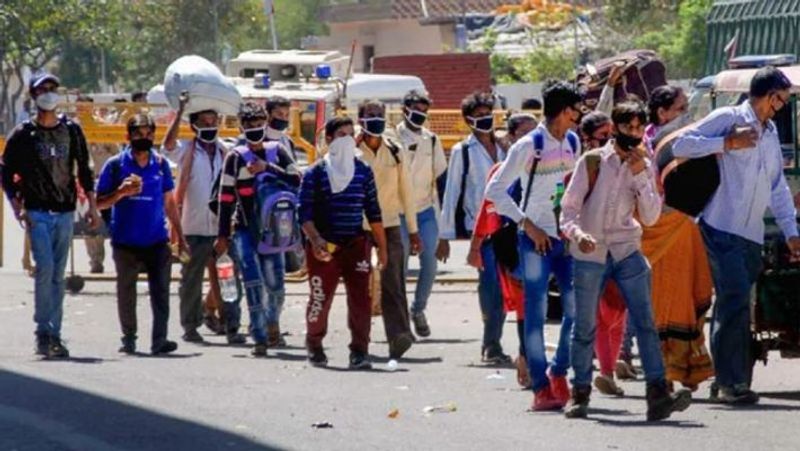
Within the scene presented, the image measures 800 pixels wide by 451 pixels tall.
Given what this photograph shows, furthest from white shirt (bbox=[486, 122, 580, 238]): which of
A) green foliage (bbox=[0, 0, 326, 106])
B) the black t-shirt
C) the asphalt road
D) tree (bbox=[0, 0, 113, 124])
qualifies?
green foliage (bbox=[0, 0, 326, 106])

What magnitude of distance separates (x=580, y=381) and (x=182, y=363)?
4.07m

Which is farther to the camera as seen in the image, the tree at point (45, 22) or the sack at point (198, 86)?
the tree at point (45, 22)

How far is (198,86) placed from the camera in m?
21.9

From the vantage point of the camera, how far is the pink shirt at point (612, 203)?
1227 centimetres

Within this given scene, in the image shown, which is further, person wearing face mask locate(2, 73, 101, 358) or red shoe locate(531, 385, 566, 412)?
person wearing face mask locate(2, 73, 101, 358)

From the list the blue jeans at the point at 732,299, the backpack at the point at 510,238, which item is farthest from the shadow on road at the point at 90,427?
the blue jeans at the point at 732,299

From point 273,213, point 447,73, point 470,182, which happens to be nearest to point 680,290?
point 470,182

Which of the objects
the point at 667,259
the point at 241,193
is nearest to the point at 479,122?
the point at 241,193

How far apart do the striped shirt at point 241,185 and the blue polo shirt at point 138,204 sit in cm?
47

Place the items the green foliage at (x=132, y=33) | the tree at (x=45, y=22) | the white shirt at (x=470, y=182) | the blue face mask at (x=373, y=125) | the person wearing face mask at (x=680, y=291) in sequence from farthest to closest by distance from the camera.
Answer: the green foliage at (x=132, y=33) → the tree at (x=45, y=22) → the white shirt at (x=470, y=182) → the blue face mask at (x=373, y=125) → the person wearing face mask at (x=680, y=291)

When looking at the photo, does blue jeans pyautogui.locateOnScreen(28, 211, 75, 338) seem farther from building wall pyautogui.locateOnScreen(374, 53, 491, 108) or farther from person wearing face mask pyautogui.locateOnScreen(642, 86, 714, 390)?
building wall pyautogui.locateOnScreen(374, 53, 491, 108)

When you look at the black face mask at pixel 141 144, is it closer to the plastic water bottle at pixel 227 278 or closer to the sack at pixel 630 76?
the plastic water bottle at pixel 227 278

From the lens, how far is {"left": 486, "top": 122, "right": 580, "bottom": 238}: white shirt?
12.9 metres

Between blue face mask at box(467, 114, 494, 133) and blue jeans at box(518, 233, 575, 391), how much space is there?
350 centimetres
